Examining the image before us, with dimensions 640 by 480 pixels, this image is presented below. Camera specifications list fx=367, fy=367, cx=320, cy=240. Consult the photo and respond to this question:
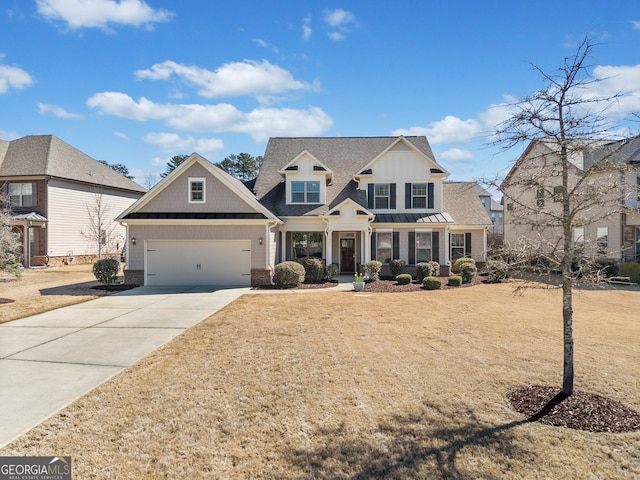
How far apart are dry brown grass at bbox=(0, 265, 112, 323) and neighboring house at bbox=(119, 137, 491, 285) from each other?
2.79 meters

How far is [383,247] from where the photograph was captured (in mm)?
21344

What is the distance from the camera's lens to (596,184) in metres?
5.53

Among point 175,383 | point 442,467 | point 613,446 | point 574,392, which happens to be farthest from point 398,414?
point 175,383

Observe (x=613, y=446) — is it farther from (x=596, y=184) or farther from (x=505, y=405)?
(x=596, y=184)

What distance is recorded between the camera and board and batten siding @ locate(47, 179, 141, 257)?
26.5 metres

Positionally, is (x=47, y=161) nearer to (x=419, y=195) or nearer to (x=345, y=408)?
(x=419, y=195)

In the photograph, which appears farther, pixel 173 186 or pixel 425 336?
pixel 173 186

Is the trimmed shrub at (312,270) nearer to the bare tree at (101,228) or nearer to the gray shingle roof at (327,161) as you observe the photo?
the gray shingle roof at (327,161)

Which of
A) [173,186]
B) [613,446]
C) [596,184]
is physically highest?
[173,186]

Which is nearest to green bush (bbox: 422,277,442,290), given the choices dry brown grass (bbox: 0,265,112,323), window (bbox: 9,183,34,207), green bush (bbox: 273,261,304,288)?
green bush (bbox: 273,261,304,288)

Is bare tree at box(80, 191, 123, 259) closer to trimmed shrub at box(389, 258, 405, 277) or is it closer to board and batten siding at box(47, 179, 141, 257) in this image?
board and batten siding at box(47, 179, 141, 257)

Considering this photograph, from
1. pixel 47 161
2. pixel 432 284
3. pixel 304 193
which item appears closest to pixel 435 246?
pixel 432 284

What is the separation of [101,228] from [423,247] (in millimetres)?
25686

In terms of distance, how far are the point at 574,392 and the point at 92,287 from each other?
1816 centimetres
